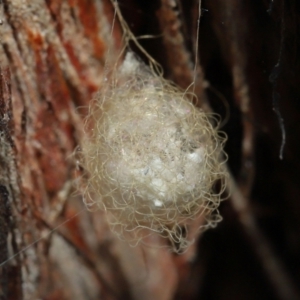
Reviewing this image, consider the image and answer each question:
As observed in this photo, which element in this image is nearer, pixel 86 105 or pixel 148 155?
pixel 148 155

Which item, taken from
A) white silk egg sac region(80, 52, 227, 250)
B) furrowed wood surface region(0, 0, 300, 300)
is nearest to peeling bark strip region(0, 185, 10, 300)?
furrowed wood surface region(0, 0, 300, 300)

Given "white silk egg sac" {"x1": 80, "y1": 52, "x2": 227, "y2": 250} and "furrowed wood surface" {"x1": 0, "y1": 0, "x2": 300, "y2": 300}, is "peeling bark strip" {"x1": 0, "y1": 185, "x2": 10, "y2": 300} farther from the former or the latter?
"white silk egg sac" {"x1": 80, "y1": 52, "x2": 227, "y2": 250}

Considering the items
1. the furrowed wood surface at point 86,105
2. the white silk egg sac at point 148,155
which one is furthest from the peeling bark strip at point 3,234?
the white silk egg sac at point 148,155

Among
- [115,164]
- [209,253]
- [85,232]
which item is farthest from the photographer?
[209,253]

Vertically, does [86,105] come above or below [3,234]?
above

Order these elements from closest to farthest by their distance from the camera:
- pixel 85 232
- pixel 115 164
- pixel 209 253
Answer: pixel 115 164 → pixel 85 232 → pixel 209 253

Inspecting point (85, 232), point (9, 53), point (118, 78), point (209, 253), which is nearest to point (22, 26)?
point (9, 53)

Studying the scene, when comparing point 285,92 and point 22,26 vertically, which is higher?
point 22,26

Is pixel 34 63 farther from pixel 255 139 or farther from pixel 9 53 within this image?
pixel 255 139

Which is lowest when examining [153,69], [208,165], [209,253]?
[209,253]

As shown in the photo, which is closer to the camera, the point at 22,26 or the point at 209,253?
the point at 22,26

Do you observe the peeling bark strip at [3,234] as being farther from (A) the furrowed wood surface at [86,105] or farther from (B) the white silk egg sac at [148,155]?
(B) the white silk egg sac at [148,155]
